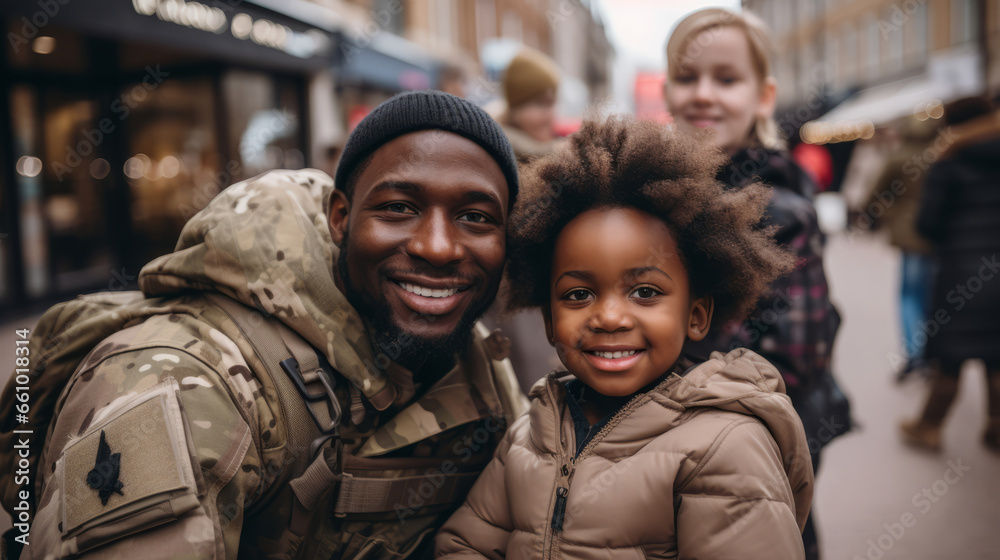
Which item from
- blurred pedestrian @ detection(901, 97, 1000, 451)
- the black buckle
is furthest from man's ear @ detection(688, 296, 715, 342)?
blurred pedestrian @ detection(901, 97, 1000, 451)

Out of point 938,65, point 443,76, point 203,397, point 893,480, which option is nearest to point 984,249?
point 893,480

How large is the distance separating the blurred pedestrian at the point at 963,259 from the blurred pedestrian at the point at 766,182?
9.95 ft

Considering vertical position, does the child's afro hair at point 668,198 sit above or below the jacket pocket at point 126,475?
above

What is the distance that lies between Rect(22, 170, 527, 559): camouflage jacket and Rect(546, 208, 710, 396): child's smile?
43 cm

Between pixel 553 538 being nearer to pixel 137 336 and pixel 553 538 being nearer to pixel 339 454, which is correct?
pixel 339 454

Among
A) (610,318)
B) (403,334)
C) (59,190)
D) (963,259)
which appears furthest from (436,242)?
(59,190)

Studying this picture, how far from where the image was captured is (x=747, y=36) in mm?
2432

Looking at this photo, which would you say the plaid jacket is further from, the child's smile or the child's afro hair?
the child's smile

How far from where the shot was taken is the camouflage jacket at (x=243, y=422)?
4.71 ft

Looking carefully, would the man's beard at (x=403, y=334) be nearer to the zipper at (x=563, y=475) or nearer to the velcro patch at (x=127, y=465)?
the zipper at (x=563, y=475)

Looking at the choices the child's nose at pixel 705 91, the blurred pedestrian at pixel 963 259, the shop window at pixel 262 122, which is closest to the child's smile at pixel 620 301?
the child's nose at pixel 705 91

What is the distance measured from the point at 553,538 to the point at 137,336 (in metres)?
1.12

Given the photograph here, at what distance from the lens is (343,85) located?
13086 millimetres

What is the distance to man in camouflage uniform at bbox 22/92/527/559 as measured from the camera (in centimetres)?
157
